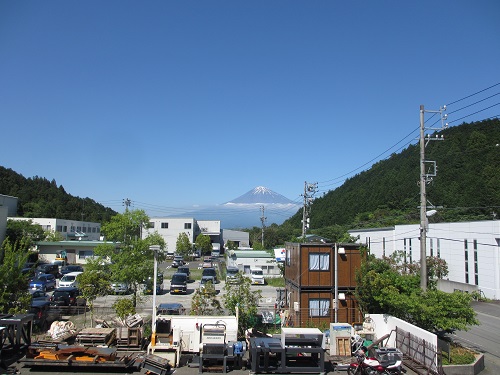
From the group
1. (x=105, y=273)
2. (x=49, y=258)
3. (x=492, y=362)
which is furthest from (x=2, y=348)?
(x=49, y=258)

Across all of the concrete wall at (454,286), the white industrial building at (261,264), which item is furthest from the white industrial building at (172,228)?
the concrete wall at (454,286)

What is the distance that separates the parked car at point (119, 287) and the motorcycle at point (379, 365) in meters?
12.1

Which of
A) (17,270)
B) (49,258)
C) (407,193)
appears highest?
(407,193)

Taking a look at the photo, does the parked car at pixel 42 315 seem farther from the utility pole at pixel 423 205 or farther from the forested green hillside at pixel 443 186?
the forested green hillside at pixel 443 186

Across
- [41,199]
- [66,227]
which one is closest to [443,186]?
[66,227]

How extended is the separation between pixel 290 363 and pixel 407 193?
77.5m

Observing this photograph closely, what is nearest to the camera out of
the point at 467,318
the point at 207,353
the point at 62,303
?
the point at 207,353

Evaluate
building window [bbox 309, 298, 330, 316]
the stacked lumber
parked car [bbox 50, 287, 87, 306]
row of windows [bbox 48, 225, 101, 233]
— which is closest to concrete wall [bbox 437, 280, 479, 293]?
building window [bbox 309, 298, 330, 316]

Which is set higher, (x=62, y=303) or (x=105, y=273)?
(x=105, y=273)

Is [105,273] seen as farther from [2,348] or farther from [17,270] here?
[2,348]

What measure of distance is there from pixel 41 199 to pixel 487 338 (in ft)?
367

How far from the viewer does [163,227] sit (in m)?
78.4

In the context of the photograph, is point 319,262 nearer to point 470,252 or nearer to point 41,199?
point 470,252

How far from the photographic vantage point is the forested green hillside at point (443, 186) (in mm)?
64312
